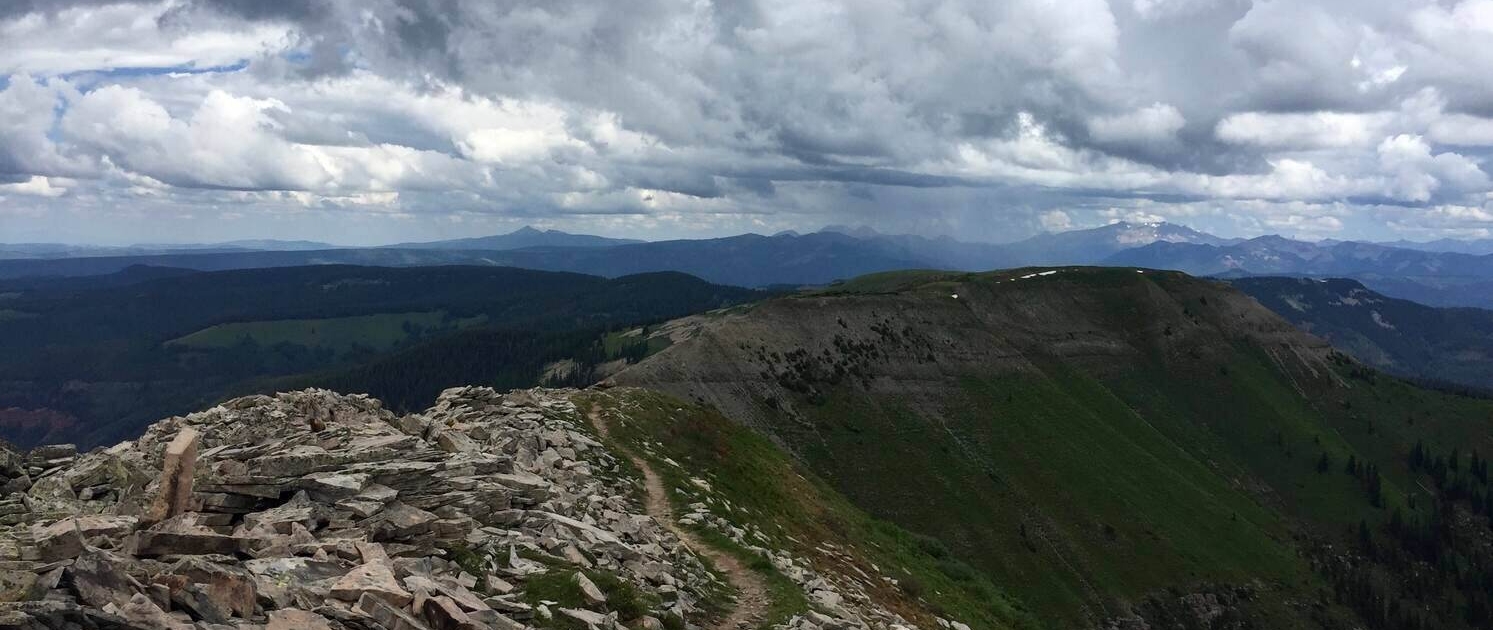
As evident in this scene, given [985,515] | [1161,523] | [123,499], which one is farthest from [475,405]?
[1161,523]

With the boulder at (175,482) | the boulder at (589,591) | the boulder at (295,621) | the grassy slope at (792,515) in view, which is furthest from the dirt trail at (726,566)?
the boulder at (175,482)

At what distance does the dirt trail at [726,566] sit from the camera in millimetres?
25719

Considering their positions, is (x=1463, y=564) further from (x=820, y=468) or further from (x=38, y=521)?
(x=38, y=521)

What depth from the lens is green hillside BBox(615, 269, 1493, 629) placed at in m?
108

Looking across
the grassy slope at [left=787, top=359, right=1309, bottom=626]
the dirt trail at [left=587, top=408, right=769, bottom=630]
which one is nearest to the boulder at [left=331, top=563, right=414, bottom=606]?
the dirt trail at [left=587, top=408, right=769, bottom=630]

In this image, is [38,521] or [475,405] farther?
[475,405]

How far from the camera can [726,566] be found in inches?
1262

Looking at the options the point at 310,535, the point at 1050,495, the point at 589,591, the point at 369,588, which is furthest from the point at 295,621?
the point at 1050,495

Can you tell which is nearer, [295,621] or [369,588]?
[295,621]

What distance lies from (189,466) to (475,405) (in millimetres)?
30563

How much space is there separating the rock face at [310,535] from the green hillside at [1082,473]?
77556 mm

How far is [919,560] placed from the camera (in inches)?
A: 2279

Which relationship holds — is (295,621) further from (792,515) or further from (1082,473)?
(1082,473)

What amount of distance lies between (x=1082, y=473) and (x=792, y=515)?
9641cm
